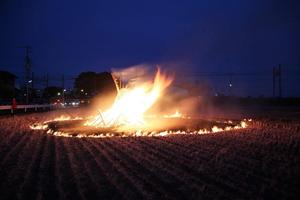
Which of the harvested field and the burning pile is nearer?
the harvested field

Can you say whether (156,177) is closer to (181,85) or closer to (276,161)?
(276,161)

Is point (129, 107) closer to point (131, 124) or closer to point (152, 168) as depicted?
point (131, 124)

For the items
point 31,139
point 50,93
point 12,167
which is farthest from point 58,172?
point 50,93

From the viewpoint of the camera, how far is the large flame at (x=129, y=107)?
2556 centimetres

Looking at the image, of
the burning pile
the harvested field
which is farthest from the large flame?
the harvested field

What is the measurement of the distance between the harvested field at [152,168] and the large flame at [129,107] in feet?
25.6

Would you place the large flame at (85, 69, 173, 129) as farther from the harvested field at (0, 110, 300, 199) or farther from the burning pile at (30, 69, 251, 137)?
the harvested field at (0, 110, 300, 199)

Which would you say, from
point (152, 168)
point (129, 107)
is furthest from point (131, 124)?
point (152, 168)

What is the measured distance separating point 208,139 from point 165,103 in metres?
44.8

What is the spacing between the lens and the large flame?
25.6m

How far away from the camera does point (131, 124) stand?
25281 mm

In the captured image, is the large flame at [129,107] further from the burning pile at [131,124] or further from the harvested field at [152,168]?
the harvested field at [152,168]

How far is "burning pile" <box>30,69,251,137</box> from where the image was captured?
21625 mm

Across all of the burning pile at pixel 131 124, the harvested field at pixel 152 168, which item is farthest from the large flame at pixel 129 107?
the harvested field at pixel 152 168
